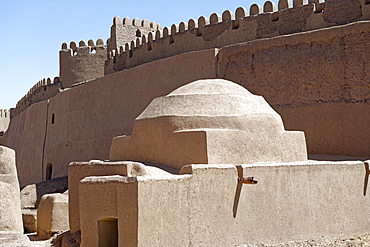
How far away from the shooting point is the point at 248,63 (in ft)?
35.1

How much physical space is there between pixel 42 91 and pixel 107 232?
15.8 meters

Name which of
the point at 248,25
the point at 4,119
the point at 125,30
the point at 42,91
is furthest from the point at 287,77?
the point at 4,119

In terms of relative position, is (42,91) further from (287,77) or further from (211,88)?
(211,88)

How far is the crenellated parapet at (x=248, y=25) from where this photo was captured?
1008 centimetres

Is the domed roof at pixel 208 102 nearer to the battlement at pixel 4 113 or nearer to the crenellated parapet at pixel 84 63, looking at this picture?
the crenellated parapet at pixel 84 63

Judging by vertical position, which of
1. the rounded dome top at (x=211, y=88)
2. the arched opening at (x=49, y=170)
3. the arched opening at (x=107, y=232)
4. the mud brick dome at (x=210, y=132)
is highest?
the rounded dome top at (x=211, y=88)

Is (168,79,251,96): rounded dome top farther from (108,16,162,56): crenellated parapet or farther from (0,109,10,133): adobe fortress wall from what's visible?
(0,109,10,133): adobe fortress wall

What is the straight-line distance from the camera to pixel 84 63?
778 inches

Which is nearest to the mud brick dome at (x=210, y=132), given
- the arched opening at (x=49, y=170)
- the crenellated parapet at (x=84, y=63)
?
the arched opening at (x=49, y=170)

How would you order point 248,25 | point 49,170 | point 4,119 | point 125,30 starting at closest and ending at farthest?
point 248,25 < point 49,170 < point 125,30 < point 4,119

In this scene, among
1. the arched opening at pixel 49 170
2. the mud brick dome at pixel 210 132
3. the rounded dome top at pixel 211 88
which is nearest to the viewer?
the mud brick dome at pixel 210 132

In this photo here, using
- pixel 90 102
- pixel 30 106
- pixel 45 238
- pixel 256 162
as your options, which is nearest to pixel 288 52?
pixel 256 162

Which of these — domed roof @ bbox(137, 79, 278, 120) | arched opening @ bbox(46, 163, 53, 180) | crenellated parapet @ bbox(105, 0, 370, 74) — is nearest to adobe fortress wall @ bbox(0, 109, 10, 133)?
arched opening @ bbox(46, 163, 53, 180)

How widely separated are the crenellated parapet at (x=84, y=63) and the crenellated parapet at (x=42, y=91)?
15.9 inches
